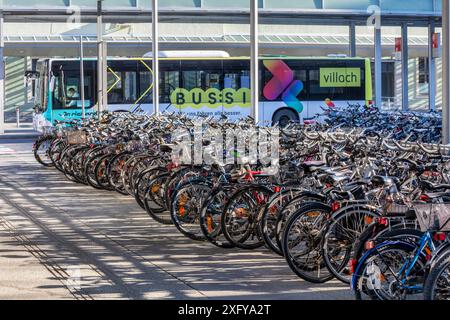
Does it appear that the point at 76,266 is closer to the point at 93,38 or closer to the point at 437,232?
the point at 437,232

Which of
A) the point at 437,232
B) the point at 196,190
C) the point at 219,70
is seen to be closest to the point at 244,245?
the point at 196,190

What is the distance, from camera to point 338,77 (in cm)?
3103

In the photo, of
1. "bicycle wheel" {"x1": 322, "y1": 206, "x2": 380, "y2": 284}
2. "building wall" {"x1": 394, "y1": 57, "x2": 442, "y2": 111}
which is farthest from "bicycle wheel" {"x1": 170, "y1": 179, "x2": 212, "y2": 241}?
"building wall" {"x1": 394, "y1": 57, "x2": 442, "y2": 111}

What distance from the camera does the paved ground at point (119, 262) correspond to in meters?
7.68

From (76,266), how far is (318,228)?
228 centimetres

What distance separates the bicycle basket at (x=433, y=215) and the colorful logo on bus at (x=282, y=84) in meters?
24.5

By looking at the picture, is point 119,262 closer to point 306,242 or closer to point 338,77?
point 306,242

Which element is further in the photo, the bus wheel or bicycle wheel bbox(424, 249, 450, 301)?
the bus wheel

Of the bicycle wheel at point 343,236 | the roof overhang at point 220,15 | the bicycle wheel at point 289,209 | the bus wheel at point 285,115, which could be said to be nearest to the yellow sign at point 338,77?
the bus wheel at point 285,115

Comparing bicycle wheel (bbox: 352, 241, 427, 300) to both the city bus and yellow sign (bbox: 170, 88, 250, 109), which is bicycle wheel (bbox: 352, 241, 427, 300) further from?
yellow sign (bbox: 170, 88, 250, 109)

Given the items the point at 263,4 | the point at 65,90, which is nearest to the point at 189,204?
the point at 65,90

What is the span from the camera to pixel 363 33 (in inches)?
1806

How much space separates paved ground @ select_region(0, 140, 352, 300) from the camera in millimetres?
7675

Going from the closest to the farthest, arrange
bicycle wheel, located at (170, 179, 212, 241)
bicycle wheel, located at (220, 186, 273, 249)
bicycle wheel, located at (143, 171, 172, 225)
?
bicycle wheel, located at (220, 186, 273, 249), bicycle wheel, located at (170, 179, 212, 241), bicycle wheel, located at (143, 171, 172, 225)
